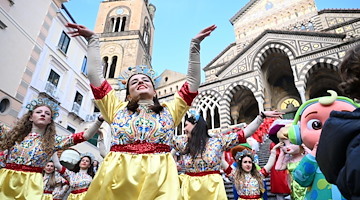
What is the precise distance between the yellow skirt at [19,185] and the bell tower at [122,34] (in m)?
23.2

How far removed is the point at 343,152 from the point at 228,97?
15.9 m

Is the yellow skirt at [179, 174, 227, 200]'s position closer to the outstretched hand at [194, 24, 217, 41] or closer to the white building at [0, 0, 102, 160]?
the outstretched hand at [194, 24, 217, 41]

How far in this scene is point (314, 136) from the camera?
1.75m

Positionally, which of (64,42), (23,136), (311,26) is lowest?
(23,136)

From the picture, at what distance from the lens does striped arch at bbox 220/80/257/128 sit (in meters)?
15.8

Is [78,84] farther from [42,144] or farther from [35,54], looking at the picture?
[42,144]

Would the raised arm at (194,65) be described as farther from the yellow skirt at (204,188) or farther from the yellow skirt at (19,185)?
the yellow skirt at (19,185)

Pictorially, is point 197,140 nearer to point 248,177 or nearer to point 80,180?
point 248,177

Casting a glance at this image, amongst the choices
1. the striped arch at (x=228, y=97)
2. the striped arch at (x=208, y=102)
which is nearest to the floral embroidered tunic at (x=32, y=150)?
the striped arch at (x=228, y=97)

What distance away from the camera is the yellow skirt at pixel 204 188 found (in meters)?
2.86

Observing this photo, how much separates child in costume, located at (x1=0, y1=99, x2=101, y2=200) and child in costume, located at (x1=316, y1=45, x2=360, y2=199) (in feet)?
7.71

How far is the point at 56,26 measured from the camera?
13164 millimetres

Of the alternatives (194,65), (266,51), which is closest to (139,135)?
(194,65)

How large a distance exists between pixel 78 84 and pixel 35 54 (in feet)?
14.8
